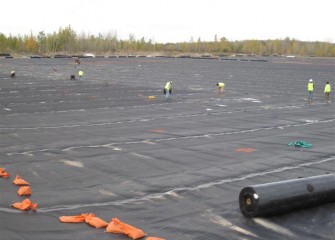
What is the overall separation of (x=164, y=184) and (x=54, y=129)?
8.37 metres

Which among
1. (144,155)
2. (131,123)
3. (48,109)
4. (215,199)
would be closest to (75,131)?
(131,123)

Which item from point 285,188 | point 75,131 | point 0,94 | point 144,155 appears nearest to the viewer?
point 285,188

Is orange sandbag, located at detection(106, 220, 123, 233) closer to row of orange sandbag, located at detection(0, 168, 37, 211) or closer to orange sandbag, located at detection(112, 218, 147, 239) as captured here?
orange sandbag, located at detection(112, 218, 147, 239)

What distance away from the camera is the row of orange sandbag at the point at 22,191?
8312mm

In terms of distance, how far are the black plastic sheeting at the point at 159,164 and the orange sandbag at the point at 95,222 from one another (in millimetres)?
108

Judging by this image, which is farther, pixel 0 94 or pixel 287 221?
pixel 0 94

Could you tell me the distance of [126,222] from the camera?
25.7 feet

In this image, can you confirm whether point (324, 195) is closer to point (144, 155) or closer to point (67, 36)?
point (144, 155)

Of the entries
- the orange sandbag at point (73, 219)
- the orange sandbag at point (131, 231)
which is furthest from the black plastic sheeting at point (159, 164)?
the orange sandbag at point (131, 231)

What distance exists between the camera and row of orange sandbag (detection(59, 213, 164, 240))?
712 cm

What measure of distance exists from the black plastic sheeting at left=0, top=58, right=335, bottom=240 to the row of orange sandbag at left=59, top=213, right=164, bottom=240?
0.40 feet

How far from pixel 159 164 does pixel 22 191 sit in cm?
395

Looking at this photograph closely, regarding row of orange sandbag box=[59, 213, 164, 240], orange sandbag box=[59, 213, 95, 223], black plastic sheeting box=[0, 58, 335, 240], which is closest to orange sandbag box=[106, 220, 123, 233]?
row of orange sandbag box=[59, 213, 164, 240]

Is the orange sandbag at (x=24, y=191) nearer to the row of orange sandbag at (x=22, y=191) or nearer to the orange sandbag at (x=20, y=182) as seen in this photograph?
the row of orange sandbag at (x=22, y=191)
